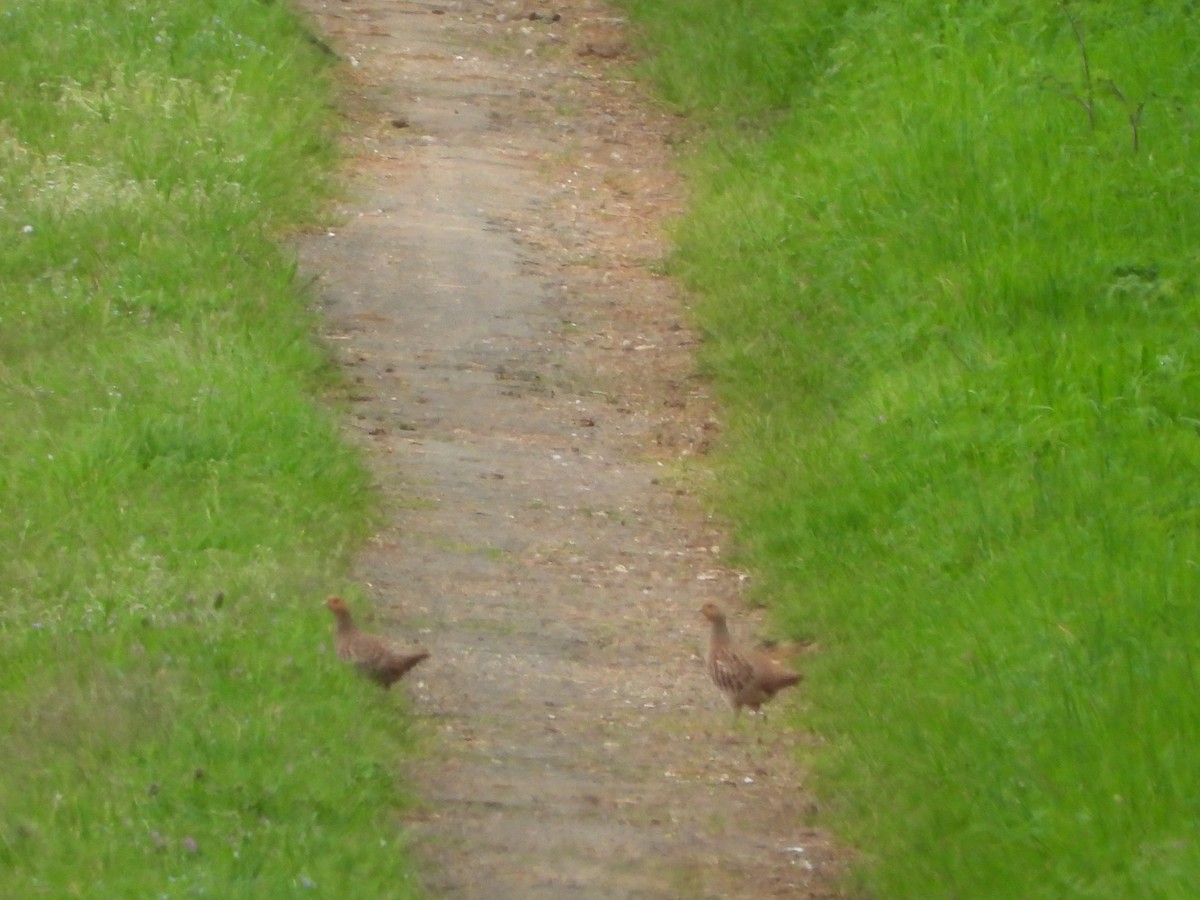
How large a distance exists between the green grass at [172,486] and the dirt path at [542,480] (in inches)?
14.4

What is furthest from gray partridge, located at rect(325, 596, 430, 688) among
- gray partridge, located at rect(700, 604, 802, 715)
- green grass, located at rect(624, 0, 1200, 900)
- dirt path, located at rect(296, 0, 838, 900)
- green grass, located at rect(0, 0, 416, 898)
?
green grass, located at rect(624, 0, 1200, 900)

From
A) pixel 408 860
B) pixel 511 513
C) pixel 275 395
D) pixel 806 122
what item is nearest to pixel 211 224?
pixel 275 395

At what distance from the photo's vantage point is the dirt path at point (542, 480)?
7.59 meters

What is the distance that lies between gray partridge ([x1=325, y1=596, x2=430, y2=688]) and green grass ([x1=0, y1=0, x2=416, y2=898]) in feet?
0.27

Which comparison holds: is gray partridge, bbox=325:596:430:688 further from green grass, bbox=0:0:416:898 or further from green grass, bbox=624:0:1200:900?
green grass, bbox=624:0:1200:900

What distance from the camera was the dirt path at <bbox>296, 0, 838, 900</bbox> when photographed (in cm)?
759

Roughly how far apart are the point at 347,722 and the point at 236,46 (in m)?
7.58

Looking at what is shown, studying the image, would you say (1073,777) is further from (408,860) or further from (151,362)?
(151,362)

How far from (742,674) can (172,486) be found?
8.43 feet

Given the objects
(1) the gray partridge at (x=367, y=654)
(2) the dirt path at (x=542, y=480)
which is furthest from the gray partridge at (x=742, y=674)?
(1) the gray partridge at (x=367, y=654)

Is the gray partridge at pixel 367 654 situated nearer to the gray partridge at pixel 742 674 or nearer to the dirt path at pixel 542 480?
the dirt path at pixel 542 480

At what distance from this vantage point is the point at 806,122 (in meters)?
13.1

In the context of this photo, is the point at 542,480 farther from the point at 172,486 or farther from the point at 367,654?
the point at 367,654

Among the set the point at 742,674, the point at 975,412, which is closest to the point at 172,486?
the point at 742,674
